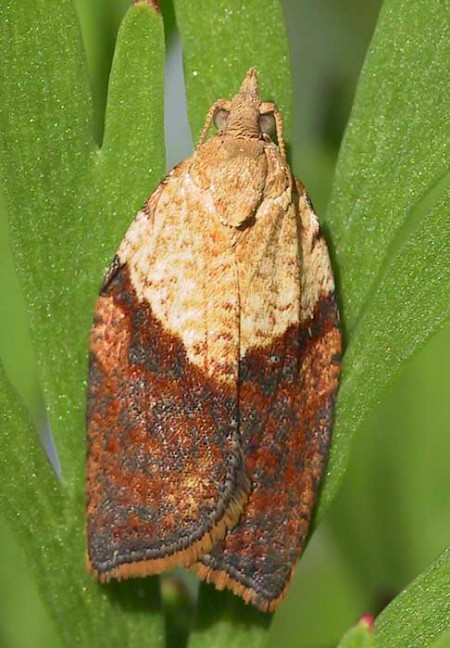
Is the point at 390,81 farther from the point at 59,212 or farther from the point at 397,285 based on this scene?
the point at 59,212

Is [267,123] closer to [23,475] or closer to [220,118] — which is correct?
[220,118]

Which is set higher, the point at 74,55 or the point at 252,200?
the point at 74,55

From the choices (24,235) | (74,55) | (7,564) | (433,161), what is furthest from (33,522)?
(433,161)

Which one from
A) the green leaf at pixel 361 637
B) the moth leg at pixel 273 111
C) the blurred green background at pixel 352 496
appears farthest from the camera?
the blurred green background at pixel 352 496

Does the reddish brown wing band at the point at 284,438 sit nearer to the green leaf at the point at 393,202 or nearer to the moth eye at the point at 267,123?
the green leaf at the point at 393,202

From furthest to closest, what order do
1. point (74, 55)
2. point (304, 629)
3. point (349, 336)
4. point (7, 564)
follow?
point (304, 629) → point (7, 564) → point (349, 336) → point (74, 55)

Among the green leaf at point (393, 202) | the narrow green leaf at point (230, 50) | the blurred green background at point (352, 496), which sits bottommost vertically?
the blurred green background at point (352, 496)

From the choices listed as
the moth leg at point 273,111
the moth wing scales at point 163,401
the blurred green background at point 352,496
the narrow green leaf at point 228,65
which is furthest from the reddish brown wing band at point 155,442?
the moth leg at point 273,111
